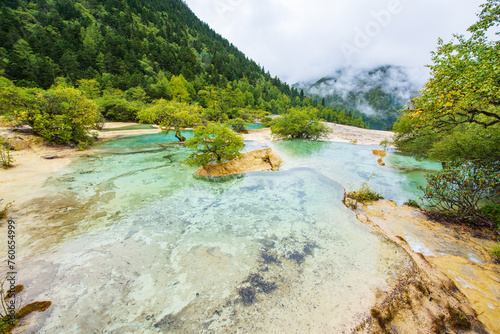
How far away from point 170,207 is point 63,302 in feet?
12.1

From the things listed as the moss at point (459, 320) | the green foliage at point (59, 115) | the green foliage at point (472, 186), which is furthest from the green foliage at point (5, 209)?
the green foliage at point (472, 186)

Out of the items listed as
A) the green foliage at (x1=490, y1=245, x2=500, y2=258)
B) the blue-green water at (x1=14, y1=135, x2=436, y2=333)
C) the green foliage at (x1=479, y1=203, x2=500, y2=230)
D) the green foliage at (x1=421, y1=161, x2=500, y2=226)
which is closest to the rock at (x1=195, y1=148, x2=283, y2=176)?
the blue-green water at (x1=14, y1=135, x2=436, y2=333)

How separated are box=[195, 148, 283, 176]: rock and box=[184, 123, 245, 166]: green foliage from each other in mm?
411

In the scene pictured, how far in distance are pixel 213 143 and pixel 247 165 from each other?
8.77 ft

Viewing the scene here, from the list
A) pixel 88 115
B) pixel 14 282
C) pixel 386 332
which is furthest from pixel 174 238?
pixel 88 115

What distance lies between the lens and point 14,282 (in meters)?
3.36

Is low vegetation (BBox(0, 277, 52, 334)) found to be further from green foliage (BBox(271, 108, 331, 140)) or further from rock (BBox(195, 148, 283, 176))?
green foliage (BBox(271, 108, 331, 140))

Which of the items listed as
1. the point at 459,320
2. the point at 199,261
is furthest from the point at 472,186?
the point at 199,261

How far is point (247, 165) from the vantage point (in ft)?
38.6

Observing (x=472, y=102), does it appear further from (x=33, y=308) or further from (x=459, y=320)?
(x=33, y=308)

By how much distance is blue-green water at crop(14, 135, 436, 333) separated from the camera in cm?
288

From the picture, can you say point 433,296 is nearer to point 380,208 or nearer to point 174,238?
point 380,208

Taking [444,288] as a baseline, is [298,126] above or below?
above

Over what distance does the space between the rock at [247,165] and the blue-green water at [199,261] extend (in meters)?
2.66
